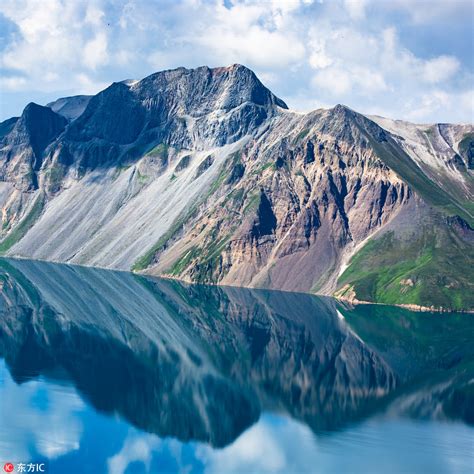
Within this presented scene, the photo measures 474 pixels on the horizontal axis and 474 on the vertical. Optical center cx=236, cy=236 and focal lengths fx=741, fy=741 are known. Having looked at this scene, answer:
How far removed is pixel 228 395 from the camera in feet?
376

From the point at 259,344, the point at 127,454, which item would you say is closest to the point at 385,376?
the point at 259,344

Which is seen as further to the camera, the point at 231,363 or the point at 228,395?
the point at 231,363

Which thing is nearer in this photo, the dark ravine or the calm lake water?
the calm lake water

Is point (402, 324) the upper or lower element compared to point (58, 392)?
upper

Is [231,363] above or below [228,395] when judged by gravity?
above

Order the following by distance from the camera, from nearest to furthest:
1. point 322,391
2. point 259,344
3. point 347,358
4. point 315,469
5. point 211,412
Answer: point 315,469, point 211,412, point 322,391, point 347,358, point 259,344

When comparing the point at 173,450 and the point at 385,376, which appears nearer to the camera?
the point at 173,450

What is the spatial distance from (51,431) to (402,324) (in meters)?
121

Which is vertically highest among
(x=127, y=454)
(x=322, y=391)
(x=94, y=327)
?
(x=94, y=327)

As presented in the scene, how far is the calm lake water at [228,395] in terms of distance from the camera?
8781 cm

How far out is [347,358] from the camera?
482 ft

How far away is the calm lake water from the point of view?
87812mm

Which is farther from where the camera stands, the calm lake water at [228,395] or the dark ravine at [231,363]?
the dark ravine at [231,363]

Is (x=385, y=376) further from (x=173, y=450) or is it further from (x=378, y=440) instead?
(x=173, y=450)
